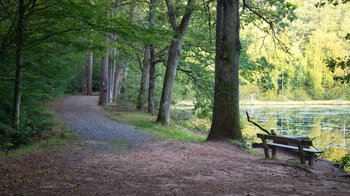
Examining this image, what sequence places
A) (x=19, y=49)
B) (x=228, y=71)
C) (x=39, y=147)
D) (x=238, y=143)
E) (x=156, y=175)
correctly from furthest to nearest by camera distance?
(x=228, y=71), (x=238, y=143), (x=19, y=49), (x=39, y=147), (x=156, y=175)

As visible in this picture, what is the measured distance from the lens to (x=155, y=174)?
513cm

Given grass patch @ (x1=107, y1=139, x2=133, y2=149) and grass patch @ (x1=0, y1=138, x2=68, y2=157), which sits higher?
grass patch @ (x1=0, y1=138, x2=68, y2=157)

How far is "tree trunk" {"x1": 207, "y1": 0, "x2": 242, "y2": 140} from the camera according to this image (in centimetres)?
886

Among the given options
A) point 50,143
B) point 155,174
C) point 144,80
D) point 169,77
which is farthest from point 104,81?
point 155,174

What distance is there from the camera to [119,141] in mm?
8852

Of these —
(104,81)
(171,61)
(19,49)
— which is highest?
(171,61)

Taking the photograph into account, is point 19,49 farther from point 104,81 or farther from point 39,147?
point 104,81

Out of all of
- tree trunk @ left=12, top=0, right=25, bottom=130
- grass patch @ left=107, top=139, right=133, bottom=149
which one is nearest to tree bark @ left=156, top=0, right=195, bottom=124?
grass patch @ left=107, top=139, right=133, bottom=149

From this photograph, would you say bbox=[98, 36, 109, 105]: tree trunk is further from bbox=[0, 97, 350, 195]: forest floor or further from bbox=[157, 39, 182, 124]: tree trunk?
bbox=[0, 97, 350, 195]: forest floor

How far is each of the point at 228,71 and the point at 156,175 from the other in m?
4.88

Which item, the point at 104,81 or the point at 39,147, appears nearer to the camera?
the point at 39,147

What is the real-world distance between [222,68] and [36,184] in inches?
251

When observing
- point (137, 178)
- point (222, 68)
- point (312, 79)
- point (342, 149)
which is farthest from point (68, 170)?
point (312, 79)

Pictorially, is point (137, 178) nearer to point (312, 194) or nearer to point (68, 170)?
point (68, 170)
